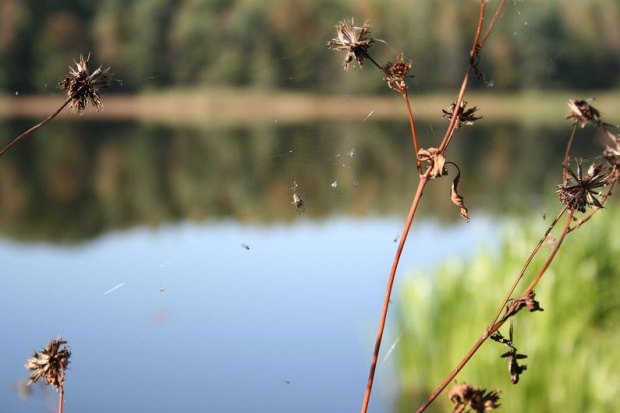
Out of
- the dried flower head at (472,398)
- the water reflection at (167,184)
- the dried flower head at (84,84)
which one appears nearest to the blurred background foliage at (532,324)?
the water reflection at (167,184)

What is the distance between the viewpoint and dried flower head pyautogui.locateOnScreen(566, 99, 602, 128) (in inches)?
24.3

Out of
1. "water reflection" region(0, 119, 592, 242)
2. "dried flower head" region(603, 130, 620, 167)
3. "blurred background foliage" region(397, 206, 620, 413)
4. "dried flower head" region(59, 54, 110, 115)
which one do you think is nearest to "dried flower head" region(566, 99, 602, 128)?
"dried flower head" region(603, 130, 620, 167)

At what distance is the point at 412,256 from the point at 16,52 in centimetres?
860

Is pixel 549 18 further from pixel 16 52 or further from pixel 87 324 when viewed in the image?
pixel 16 52

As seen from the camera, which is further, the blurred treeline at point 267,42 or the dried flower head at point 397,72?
the blurred treeline at point 267,42

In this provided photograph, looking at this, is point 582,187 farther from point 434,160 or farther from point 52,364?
point 52,364

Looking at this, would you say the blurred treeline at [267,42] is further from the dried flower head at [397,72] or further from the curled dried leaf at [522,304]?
the curled dried leaf at [522,304]

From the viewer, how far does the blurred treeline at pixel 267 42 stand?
1.22m

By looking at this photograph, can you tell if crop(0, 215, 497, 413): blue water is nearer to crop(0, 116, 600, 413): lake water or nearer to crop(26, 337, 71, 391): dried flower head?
crop(0, 116, 600, 413): lake water

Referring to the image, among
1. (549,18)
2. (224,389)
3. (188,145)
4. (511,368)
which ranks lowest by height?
(511,368)

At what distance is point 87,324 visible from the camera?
751 cm

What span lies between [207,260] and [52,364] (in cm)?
954

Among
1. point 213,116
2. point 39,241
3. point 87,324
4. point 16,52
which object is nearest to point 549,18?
point 213,116

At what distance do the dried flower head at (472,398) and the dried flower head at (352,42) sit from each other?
22 centimetres
